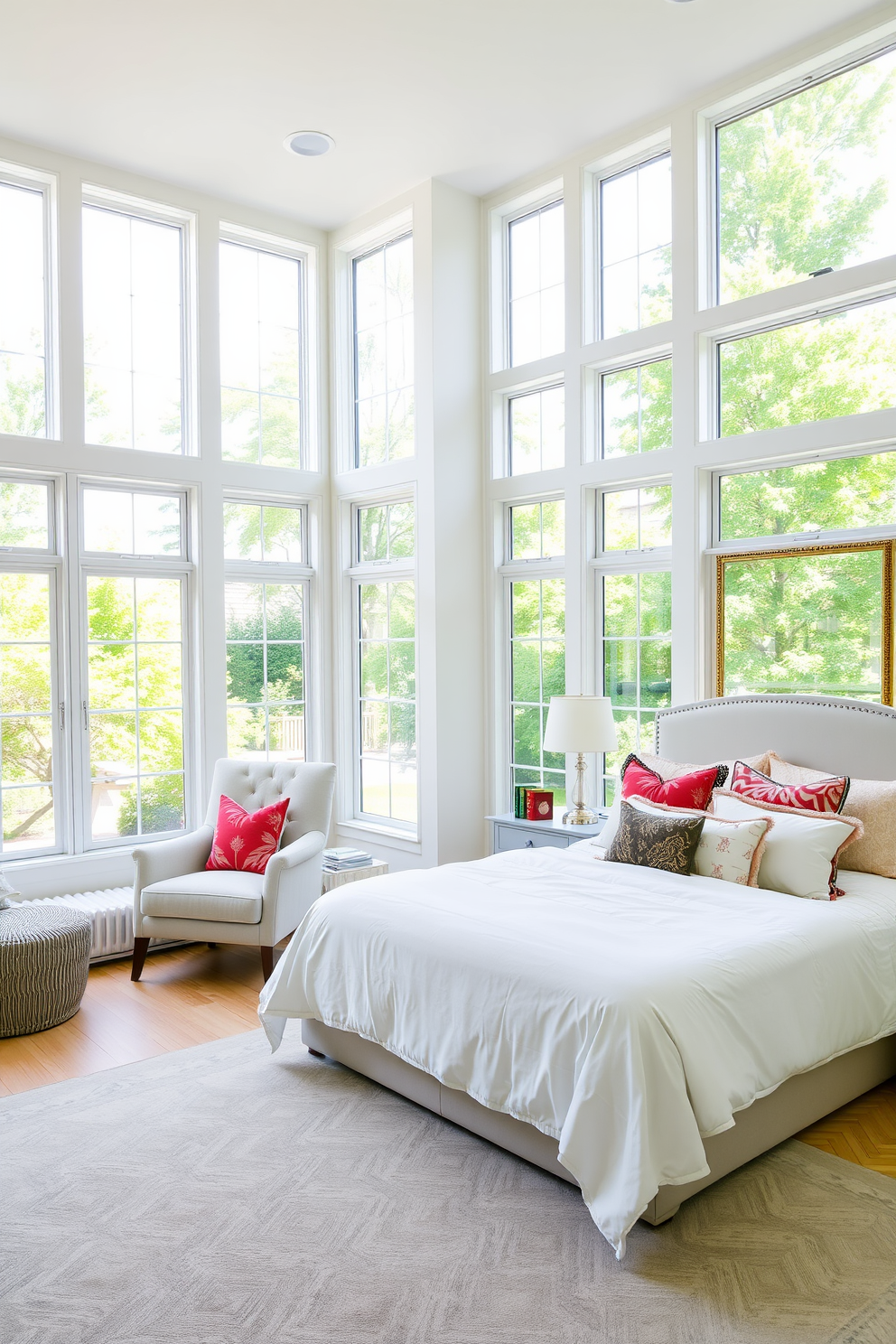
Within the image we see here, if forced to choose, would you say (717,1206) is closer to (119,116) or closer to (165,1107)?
(165,1107)

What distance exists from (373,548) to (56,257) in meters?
2.27

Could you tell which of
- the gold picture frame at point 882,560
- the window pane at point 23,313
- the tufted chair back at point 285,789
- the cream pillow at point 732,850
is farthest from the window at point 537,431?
the window pane at point 23,313

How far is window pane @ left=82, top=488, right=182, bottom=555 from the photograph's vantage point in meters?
5.13

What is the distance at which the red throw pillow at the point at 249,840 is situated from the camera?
15.0ft

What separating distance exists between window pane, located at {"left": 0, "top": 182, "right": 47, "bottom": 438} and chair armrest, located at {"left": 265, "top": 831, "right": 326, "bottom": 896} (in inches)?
96.8

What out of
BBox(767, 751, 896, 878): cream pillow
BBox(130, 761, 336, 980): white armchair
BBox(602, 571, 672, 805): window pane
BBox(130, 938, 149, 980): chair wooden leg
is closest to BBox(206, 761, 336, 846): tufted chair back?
BBox(130, 761, 336, 980): white armchair

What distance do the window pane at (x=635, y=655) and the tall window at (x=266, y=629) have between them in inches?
79.3

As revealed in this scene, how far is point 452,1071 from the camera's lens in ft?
8.99

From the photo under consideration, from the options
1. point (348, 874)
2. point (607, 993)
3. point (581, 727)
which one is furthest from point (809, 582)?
point (348, 874)

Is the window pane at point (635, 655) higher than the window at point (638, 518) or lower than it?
lower

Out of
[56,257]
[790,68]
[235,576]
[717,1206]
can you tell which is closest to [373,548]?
[235,576]

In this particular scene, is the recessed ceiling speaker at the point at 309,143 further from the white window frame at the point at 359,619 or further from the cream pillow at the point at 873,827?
the cream pillow at the point at 873,827

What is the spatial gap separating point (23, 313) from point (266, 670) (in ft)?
7.50

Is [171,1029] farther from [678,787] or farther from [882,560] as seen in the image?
[882,560]
